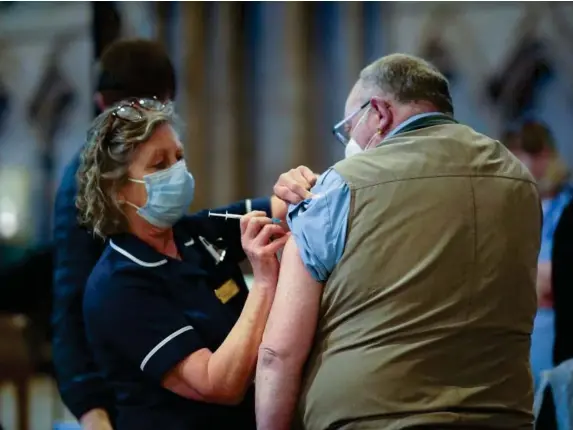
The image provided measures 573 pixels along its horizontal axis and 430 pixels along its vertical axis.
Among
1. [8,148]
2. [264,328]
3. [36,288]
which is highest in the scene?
[264,328]

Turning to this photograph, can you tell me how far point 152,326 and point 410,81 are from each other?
656 millimetres

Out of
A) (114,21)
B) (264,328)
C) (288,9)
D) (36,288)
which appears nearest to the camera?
(264,328)

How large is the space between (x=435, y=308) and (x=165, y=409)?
23.1 inches

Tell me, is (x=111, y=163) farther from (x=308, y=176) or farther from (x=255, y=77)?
(x=255, y=77)

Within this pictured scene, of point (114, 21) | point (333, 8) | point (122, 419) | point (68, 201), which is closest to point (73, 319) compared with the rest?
point (68, 201)

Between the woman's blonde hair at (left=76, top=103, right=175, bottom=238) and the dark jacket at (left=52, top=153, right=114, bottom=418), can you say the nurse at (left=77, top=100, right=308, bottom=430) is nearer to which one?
the woman's blonde hair at (left=76, top=103, right=175, bottom=238)

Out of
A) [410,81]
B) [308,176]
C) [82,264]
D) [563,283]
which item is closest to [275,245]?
[308,176]

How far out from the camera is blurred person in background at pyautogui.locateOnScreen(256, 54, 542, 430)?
1.18 meters

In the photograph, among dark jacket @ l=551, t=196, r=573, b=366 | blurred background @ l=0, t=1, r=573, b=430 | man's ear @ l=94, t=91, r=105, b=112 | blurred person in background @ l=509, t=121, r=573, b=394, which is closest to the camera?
man's ear @ l=94, t=91, r=105, b=112

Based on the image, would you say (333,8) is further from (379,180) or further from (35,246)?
(379,180)

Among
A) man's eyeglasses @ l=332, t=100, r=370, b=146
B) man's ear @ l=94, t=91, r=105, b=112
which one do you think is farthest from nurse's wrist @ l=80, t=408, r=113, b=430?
man's eyeglasses @ l=332, t=100, r=370, b=146

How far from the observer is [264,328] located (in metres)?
1.40

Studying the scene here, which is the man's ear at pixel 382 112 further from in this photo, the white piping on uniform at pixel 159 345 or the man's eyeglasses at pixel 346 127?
the white piping on uniform at pixel 159 345

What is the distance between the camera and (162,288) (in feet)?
4.78
